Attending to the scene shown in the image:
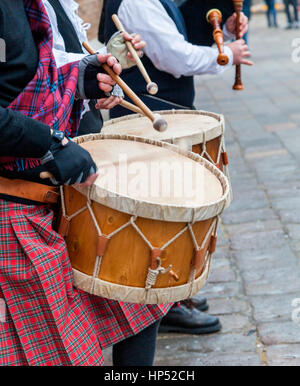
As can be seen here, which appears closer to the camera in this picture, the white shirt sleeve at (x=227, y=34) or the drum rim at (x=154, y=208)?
the drum rim at (x=154, y=208)

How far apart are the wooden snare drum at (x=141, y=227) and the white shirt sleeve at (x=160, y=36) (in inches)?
38.3

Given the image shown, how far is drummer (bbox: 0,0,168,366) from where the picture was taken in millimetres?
1538

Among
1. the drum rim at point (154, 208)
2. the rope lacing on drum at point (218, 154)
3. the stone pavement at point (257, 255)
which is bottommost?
the stone pavement at point (257, 255)

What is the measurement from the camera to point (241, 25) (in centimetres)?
302

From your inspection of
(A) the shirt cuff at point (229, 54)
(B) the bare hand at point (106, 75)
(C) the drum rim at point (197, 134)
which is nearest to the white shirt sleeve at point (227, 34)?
(A) the shirt cuff at point (229, 54)

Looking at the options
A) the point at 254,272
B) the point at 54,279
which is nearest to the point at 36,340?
the point at 54,279

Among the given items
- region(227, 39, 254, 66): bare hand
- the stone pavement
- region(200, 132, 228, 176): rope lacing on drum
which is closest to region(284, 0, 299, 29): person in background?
the stone pavement

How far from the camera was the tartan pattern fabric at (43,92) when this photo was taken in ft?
5.21

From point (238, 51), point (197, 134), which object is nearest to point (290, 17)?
point (238, 51)

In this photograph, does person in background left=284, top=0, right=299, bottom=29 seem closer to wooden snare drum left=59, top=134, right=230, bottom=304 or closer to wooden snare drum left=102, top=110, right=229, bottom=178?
wooden snare drum left=102, top=110, right=229, bottom=178

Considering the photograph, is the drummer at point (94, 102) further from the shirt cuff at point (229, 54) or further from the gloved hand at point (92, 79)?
the shirt cuff at point (229, 54)

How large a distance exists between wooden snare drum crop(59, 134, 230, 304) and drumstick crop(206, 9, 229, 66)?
1153 millimetres

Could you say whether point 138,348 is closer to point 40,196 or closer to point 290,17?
point 40,196
